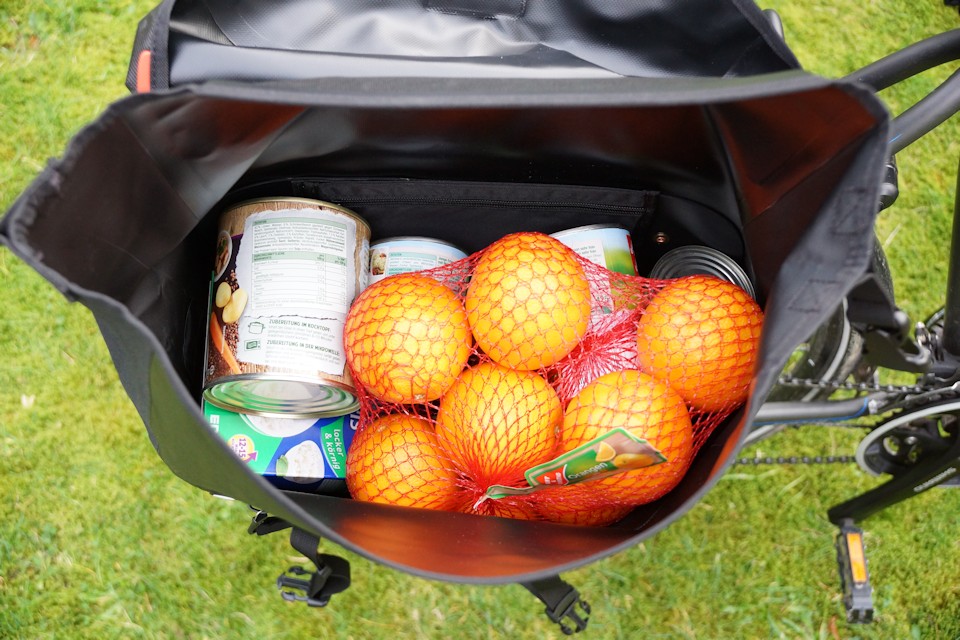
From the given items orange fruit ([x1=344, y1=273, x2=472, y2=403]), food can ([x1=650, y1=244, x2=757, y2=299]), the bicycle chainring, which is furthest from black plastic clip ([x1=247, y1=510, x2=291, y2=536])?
the bicycle chainring

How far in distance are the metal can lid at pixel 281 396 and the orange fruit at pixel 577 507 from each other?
0.88ft

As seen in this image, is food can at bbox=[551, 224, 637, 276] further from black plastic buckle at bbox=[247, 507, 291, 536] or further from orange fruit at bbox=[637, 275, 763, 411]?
black plastic buckle at bbox=[247, 507, 291, 536]

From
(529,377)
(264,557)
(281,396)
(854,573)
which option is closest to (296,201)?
(281,396)

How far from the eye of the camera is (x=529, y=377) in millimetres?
864

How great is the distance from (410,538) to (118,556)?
94 cm

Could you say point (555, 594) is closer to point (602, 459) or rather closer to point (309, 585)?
point (602, 459)

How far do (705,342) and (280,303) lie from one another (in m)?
0.47

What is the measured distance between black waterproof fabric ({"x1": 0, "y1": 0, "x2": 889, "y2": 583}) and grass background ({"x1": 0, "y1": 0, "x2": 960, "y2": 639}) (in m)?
0.62

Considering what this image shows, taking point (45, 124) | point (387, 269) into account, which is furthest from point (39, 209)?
point (45, 124)

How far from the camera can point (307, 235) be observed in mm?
885

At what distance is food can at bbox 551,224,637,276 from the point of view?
97 centimetres

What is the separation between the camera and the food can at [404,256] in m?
0.98

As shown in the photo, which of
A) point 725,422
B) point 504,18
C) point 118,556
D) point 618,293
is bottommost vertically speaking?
point 118,556

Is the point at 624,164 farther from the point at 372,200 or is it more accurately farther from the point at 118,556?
the point at 118,556
